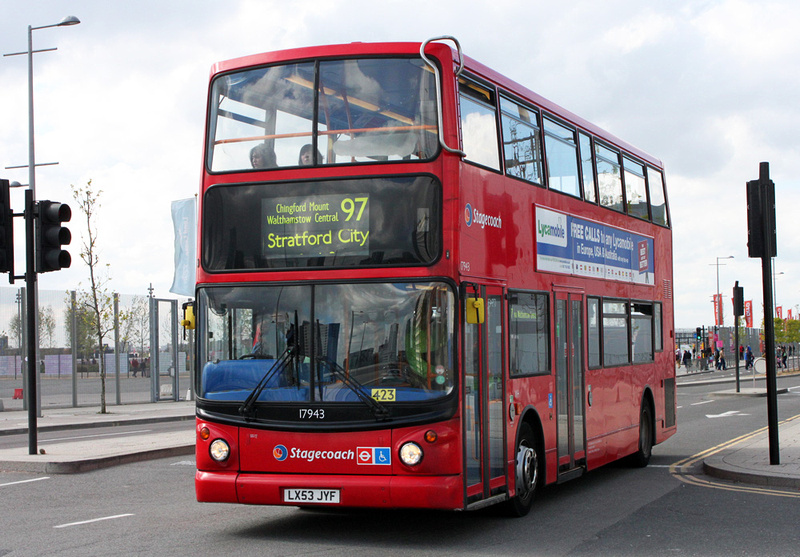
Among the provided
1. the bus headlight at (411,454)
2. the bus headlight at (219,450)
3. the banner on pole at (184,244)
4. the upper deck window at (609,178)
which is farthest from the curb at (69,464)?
the banner on pole at (184,244)

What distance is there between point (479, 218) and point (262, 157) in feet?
6.86

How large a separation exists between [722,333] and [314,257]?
7465cm

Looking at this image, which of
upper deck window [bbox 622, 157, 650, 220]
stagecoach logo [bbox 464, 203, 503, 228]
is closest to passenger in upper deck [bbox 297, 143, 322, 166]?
stagecoach logo [bbox 464, 203, 503, 228]

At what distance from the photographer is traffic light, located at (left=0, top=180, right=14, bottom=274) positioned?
49.4ft

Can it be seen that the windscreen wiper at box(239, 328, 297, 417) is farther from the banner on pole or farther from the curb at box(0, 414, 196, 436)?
the banner on pole

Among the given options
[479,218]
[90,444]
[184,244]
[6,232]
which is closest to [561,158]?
[479,218]

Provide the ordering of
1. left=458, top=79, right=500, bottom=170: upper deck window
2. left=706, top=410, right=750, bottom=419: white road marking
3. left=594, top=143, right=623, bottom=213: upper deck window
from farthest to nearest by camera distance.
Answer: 1. left=706, top=410, right=750, bottom=419: white road marking
2. left=594, top=143, right=623, bottom=213: upper deck window
3. left=458, top=79, right=500, bottom=170: upper deck window

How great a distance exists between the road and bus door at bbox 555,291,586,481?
491 millimetres

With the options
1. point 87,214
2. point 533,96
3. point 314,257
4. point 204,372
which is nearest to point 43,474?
point 204,372

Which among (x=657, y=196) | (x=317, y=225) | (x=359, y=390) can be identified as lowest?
(x=359, y=390)

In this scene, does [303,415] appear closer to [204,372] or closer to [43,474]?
[204,372]

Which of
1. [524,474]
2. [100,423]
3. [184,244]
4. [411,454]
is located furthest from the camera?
[184,244]

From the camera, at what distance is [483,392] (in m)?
9.44

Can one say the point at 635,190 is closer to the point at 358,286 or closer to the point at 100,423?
the point at 358,286
